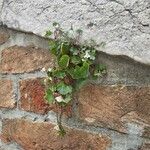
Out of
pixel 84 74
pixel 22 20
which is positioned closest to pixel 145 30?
pixel 84 74

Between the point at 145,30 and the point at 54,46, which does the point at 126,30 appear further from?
the point at 54,46

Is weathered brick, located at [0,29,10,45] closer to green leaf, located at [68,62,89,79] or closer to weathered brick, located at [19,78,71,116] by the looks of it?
weathered brick, located at [19,78,71,116]

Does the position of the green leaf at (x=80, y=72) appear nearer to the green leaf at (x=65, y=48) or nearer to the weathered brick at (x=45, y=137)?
the green leaf at (x=65, y=48)

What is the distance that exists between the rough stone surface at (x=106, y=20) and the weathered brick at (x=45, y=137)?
25 centimetres

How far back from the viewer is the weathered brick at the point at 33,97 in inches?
44.0

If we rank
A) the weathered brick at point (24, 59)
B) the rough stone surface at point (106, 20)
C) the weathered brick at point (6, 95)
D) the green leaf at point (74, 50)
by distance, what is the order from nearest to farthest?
the rough stone surface at point (106, 20) < the green leaf at point (74, 50) < the weathered brick at point (24, 59) < the weathered brick at point (6, 95)

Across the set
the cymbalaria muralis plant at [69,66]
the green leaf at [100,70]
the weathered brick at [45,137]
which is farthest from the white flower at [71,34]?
the weathered brick at [45,137]

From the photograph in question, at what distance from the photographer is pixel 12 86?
1.21 metres

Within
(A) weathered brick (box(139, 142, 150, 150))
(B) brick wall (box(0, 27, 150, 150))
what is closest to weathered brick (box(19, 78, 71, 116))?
(B) brick wall (box(0, 27, 150, 150))

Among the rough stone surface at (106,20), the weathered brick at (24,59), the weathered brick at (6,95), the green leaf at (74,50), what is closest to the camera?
the rough stone surface at (106,20)

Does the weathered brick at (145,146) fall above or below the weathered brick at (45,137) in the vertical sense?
above

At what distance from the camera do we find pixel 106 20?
3.06ft

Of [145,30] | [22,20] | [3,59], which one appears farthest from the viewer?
[3,59]

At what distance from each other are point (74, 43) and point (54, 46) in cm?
6
